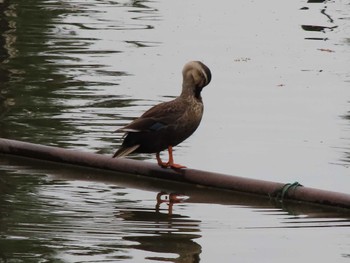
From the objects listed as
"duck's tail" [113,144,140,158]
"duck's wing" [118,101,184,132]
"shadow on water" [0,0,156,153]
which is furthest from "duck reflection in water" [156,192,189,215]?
"shadow on water" [0,0,156,153]

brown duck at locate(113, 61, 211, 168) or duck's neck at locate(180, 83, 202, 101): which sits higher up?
duck's neck at locate(180, 83, 202, 101)

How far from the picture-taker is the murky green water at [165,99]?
8531 millimetres

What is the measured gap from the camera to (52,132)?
12.0 m

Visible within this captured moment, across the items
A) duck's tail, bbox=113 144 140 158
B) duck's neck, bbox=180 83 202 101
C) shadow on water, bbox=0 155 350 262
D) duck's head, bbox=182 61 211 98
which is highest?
duck's head, bbox=182 61 211 98

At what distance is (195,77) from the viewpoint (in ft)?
33.5

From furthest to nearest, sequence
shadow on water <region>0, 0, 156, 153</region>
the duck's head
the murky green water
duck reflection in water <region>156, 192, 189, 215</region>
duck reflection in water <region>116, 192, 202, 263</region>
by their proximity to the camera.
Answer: shadow on water <region>0, 0, 156, 153</region> → the duck's head → duck reflection in water <region>156, 192, 189, 215</region> → the murky green water → duck reflection in water <region>116, 192, 202, 263</region>

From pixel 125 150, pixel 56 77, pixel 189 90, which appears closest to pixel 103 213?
pixel 125 150

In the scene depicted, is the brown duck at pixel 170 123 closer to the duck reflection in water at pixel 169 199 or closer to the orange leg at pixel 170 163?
the orange leg at pixel 170 163

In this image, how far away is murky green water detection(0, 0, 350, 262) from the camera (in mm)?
8531

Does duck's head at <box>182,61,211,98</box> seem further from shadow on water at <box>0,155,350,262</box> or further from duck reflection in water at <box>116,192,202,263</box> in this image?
duck reflection in water at <box>116,192,202,263</box>

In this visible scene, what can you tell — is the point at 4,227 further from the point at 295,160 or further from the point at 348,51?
the point at 348,51

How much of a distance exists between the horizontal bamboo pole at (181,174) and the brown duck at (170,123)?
0.13 metres

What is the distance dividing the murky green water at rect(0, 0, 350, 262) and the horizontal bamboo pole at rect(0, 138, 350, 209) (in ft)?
0.24

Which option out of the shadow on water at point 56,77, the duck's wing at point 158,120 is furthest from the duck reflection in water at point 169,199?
the shadow on water at point 56,77
